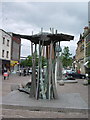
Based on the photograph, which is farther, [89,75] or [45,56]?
[89,75]

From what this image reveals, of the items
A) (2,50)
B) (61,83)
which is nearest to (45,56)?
(61,83)

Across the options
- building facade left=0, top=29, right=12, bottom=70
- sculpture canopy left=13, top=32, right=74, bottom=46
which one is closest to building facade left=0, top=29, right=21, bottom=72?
building facade left=0, top=29, right=12, bottom=70

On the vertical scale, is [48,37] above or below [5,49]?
below

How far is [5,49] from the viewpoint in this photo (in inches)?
1660

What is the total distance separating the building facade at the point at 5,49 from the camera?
131 feet

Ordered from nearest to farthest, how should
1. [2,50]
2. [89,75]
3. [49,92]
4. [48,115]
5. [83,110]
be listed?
1. [48,115]
2. [83,110]
3. [49,92]
4. [89,75]
5. [2,50]

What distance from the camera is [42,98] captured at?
9070 millimetres

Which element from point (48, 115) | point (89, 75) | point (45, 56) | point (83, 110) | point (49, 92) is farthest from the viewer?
point (89, 75)

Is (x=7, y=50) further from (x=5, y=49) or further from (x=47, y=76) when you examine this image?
(x=47, y=76)

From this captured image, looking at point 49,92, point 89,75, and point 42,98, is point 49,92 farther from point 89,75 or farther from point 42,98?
point 89,75

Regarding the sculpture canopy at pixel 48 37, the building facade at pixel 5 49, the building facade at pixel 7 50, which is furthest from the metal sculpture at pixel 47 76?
the building facade at pixel 5 49

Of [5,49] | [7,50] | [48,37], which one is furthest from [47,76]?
[7,50]

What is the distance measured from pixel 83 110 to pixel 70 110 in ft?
1.65

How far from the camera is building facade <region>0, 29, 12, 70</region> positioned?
3994cm
